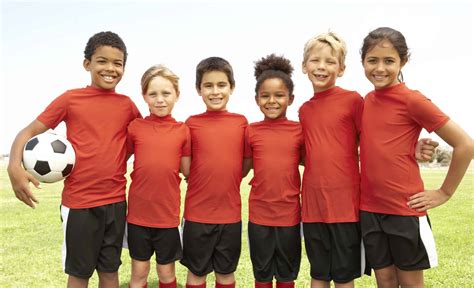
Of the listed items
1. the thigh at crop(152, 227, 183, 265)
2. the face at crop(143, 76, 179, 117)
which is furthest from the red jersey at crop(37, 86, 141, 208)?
the thigh at crop(152, 227, 183, 265)

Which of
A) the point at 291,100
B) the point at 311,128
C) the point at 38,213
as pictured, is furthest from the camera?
the point at 38,213

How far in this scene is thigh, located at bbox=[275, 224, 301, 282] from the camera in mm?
3682

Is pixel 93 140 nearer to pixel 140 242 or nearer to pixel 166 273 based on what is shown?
pixel 140 242

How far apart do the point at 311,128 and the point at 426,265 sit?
1.44m

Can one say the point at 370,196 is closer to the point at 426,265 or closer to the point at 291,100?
the point at 426,265

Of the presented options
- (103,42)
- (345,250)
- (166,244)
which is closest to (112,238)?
(166,244)

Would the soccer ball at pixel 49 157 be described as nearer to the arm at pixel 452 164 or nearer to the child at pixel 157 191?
the child at pixel 157 191

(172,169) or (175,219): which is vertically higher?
(172,169)

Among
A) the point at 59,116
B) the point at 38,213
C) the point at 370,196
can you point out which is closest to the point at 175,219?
the point at 59,116

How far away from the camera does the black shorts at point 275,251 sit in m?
3.69

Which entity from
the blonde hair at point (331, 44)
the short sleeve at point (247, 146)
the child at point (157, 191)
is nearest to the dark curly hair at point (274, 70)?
the blonde hair at point (331, 44)

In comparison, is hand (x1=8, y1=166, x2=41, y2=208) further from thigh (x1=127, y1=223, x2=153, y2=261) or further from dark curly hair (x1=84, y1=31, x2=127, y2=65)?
dark curly hair (x1=84, y1=31, x2=127, y2=65)

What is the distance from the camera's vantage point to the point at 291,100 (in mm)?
3984

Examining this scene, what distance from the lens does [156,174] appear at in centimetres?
369
